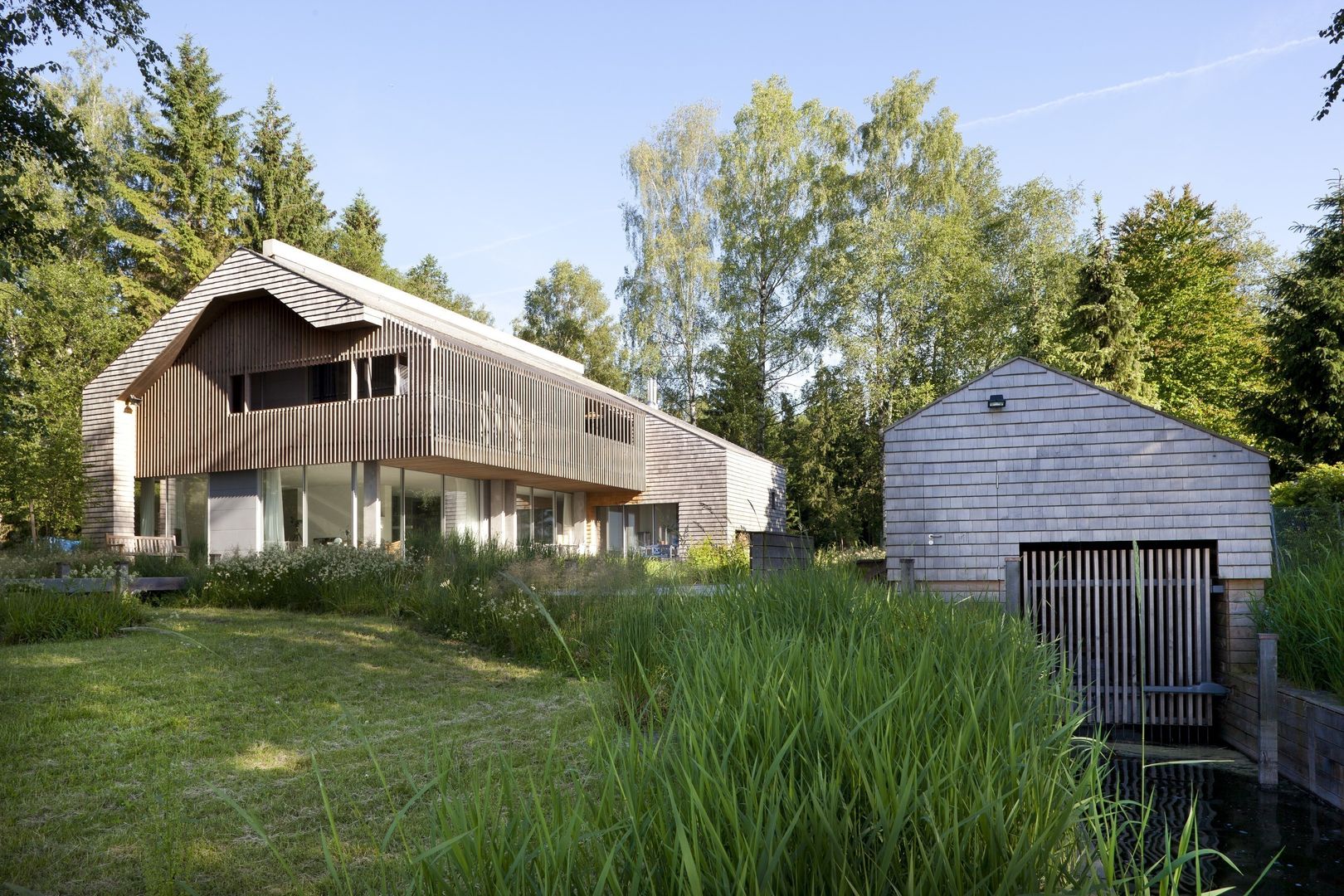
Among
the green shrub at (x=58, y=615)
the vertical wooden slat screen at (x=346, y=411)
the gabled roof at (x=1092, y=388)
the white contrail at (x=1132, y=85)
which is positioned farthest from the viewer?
the white contrail at (x=1132, y=85)

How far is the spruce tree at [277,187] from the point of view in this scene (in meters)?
33.3

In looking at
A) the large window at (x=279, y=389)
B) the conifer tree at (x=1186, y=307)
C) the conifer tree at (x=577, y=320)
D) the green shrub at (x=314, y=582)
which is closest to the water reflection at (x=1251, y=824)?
the green shrub at (x=314, y=582)

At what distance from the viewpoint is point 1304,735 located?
748cm

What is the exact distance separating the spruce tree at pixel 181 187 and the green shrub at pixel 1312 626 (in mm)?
31017

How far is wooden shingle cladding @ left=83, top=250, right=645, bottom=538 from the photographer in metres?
18.5

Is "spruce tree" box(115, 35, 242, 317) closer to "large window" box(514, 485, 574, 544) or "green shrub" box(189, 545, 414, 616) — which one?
"large window" box(514, 485, 574, 544)

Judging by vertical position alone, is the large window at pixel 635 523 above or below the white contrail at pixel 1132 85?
below

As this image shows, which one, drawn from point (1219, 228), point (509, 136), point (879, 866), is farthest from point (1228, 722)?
point (1219, 228)

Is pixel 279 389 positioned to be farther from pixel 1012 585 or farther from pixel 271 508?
pixel 1012 585

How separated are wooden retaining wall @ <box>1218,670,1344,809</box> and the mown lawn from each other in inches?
219

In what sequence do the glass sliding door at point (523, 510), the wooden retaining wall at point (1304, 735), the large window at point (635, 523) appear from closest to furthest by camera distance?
the wooden retaining wall at point (1304, 735), the glass sliding door at point (523, 510), the large window at point (635, 523)

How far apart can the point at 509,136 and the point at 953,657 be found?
61.0ft

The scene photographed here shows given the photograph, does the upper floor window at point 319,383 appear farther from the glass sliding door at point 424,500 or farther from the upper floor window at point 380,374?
the glass sliding door at point 424,500

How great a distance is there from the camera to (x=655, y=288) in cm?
3111
